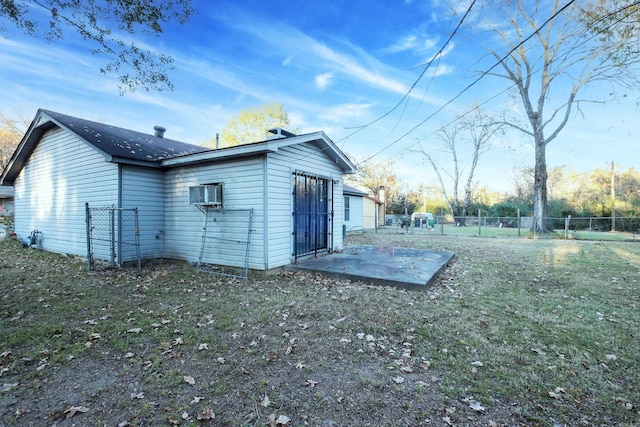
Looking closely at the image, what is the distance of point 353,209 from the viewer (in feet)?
64.0

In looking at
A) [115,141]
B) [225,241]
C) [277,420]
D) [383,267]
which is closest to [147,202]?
[115,141]

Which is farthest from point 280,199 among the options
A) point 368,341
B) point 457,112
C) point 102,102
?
point 457,112

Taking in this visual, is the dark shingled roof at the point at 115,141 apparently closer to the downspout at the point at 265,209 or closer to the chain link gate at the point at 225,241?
the chain link gate at the point at 225,241

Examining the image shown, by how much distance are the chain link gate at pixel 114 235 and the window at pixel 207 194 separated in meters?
1.58

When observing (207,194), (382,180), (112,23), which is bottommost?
(207,194)

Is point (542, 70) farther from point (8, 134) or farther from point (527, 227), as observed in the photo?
point (8, 134)

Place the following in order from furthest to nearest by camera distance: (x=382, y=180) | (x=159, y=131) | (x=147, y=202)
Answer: (x=382, y=180) → (x=159, y=131) → (x=147, y=202)

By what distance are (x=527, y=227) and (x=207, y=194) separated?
24.3 meters

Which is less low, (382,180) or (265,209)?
(382,180)

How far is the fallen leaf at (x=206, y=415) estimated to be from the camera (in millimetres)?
1986

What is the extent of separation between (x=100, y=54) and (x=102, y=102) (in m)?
9.26

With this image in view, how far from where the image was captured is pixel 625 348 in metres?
3.00

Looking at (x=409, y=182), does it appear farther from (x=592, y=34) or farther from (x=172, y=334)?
(x=172, y=334)

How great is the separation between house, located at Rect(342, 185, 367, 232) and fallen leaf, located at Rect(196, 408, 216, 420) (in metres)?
15.8
